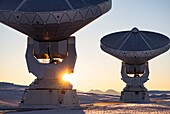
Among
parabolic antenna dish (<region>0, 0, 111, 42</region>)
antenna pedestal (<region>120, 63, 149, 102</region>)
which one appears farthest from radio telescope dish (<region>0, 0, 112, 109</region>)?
antenna pedestal (<region>120, 63, 149, 102</region>)

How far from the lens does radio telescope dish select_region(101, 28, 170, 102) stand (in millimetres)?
56897

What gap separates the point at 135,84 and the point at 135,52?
21.7 ft

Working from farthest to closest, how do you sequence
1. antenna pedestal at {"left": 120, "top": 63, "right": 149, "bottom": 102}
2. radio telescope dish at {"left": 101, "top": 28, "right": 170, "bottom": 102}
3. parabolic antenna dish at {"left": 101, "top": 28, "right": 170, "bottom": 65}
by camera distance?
1. antenna pedestal at {"left": 120, "top": 63, "right": 149, "bottom": 102}
2. radio telescope dish at {"left": 101, "top": 28, "right": 170, "bottom": 102}
3. parabolic antenna dish at {"left": 101, "top": 28, "right": 170, "bottom": 65}

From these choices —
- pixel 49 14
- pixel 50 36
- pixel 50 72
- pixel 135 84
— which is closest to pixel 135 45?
pixel 135 84

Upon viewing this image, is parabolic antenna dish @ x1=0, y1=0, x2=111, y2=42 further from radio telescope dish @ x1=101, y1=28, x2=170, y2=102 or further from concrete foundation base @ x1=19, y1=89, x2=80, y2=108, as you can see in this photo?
radio telescope dish @ x1=101, y1=28, x2=170, y2=102

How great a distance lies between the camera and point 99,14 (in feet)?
114

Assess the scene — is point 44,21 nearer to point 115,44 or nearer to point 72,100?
point 72,100

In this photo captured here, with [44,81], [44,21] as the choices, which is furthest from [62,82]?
[44,21]

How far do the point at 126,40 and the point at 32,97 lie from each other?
27484 millimetres

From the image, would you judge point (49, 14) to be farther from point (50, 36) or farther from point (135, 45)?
point (135, 45)

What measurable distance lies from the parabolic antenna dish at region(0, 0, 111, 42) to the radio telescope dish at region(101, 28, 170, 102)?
2227cm

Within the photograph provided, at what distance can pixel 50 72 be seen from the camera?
36.9 m

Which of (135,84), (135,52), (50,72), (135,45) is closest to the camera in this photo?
(50,72)

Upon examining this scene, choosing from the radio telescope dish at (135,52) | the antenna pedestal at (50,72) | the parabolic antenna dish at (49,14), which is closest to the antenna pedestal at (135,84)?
the radio telescope dish at (135,52)
